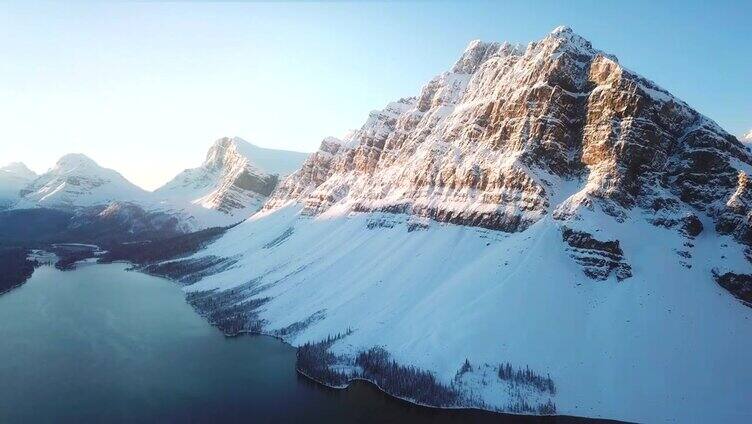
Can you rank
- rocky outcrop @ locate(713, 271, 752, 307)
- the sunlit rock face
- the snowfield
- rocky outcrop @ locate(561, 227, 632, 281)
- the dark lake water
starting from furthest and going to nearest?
the sunlit rock face → rocky outcrop @ locate(561, 227, 632, 281) → rocky outcrop @ locate(713, 271, 752, 307) → the snowfield → the dark lake water

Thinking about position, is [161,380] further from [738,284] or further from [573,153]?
[573,153]

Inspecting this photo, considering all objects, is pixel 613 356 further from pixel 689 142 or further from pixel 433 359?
pixel 689 142

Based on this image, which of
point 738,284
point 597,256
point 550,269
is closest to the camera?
point 738,284

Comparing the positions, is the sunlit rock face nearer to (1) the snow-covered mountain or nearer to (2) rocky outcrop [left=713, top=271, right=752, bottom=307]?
(1) the snow-covered mountain

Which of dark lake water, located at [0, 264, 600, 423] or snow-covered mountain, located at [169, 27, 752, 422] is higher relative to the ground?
snow-covered mountain, located at [169, 27, 752, 422]

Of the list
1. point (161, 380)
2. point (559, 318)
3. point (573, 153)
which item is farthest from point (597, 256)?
point (161, 380)

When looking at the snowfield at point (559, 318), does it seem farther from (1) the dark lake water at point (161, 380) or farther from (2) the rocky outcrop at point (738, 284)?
(1) the dark lake water at point (161, 380)

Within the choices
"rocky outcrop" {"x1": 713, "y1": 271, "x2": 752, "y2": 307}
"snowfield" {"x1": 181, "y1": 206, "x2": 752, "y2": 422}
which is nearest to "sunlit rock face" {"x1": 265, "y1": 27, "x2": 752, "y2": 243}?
"snowfield" {"x1": 181, "y1": 206, "x2": 752, "y2": 422}

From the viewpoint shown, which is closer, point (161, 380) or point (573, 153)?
point (161, 380)

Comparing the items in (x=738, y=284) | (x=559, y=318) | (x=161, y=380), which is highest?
(x=738, y=284)
